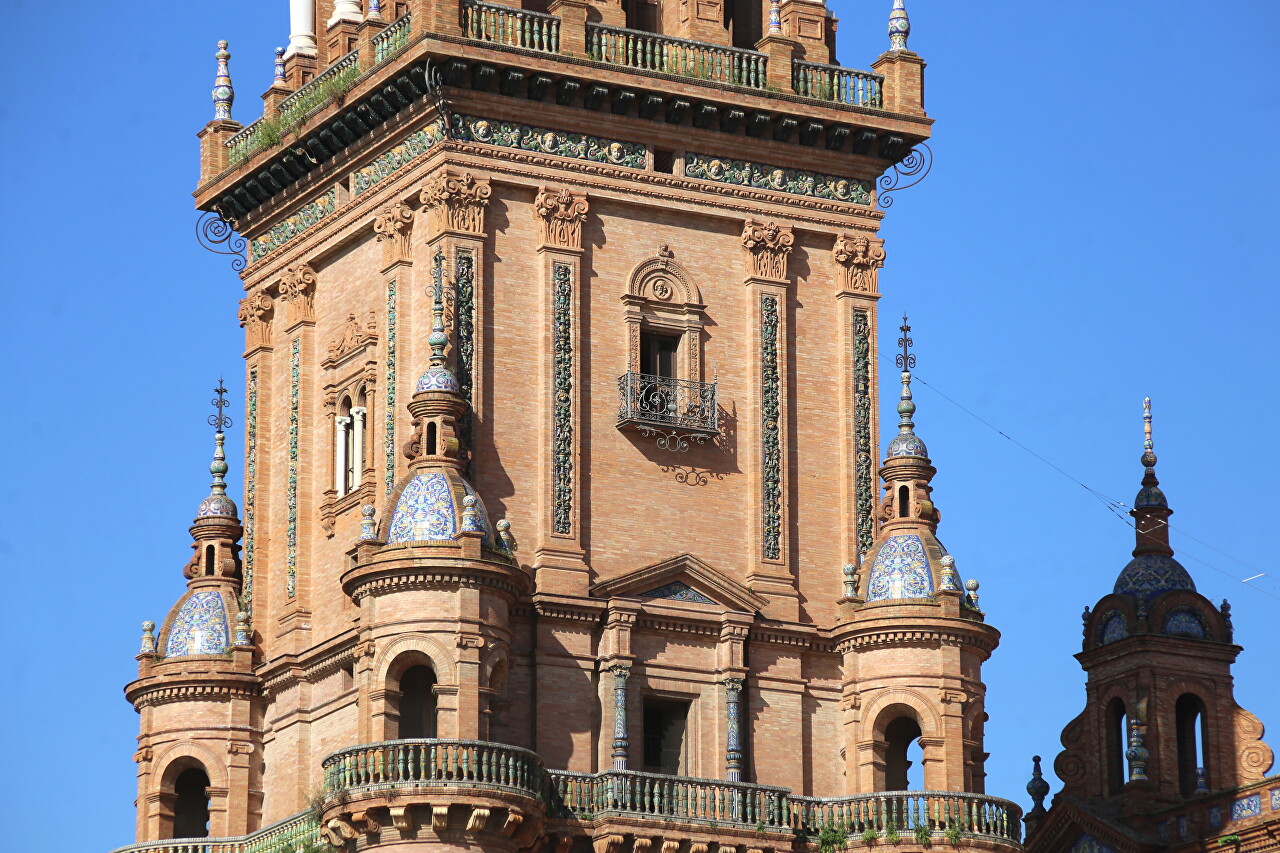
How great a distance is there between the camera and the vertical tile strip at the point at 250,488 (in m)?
69.9

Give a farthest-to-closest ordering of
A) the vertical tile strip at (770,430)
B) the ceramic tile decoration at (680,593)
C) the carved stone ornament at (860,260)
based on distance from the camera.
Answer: the carved stone ornament at (860,260)
the vertical tile strip at (770,430)
the ceramic tile decoration at (680,593)

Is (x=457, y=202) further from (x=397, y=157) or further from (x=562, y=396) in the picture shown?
(x=562, y=396)

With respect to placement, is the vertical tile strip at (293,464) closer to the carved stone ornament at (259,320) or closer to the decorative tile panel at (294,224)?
the carved stone ornament at (259,320)

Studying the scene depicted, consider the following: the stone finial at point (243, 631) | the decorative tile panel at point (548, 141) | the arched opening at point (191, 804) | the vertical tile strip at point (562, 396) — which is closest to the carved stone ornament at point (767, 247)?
the decorative tile panel at point (548, 141)

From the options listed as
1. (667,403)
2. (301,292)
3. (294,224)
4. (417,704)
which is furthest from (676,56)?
(417,704)

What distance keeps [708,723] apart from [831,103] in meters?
10.7

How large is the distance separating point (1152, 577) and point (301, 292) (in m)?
15.7

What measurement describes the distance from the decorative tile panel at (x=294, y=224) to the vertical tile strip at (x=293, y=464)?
192 cm

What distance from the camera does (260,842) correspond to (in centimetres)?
6600

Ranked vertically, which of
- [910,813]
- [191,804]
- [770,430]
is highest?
[770,430]

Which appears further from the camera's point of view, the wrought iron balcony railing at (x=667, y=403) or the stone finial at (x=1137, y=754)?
the stone finial at (x=1137, y=754)

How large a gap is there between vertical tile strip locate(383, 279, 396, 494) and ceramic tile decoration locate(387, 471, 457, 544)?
7.19 feet

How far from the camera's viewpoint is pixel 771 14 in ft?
227

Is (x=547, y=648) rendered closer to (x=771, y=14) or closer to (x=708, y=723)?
(x=708, y=723)
